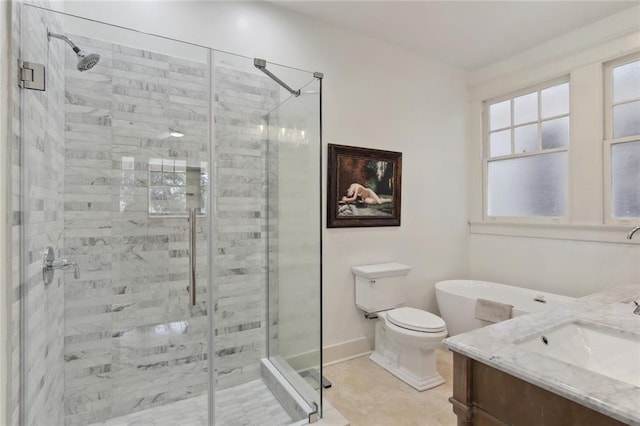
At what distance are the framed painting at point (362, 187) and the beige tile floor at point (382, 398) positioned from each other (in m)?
1.16

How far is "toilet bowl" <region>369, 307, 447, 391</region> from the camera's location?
2.20 meters

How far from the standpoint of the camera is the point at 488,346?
1050mm

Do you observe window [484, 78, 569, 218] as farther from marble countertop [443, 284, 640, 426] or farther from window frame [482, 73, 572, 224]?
marble countertop [443, 284, 640, 426]

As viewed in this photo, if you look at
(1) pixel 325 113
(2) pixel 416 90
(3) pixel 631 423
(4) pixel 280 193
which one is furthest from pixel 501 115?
(3) pixel 631 423

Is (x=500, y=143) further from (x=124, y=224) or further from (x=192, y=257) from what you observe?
(x=124, y=224)

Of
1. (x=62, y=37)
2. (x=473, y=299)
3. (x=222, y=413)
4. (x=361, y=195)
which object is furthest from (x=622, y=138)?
(x=62, y=37)

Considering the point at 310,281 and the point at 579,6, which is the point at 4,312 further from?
the point at 579,6

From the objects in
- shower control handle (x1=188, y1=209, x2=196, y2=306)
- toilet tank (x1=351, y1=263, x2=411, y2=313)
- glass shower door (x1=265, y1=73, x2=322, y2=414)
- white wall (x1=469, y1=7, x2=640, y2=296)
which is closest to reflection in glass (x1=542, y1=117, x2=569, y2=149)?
white wall (x1=469, y1=7, x2=640, y2=296)

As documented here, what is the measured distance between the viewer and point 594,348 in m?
1.26

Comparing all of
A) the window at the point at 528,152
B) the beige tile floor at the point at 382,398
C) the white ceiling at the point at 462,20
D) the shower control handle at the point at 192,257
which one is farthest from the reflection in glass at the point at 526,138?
the shower control handle at the point at 192,257

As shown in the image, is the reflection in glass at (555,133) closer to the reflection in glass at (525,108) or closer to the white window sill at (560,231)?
the reflection in glass at (525,108)

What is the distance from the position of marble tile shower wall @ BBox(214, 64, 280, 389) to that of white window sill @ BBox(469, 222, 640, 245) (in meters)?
2.42

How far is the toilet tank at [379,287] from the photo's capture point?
2.59 metres

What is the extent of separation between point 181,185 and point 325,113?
1.27m
